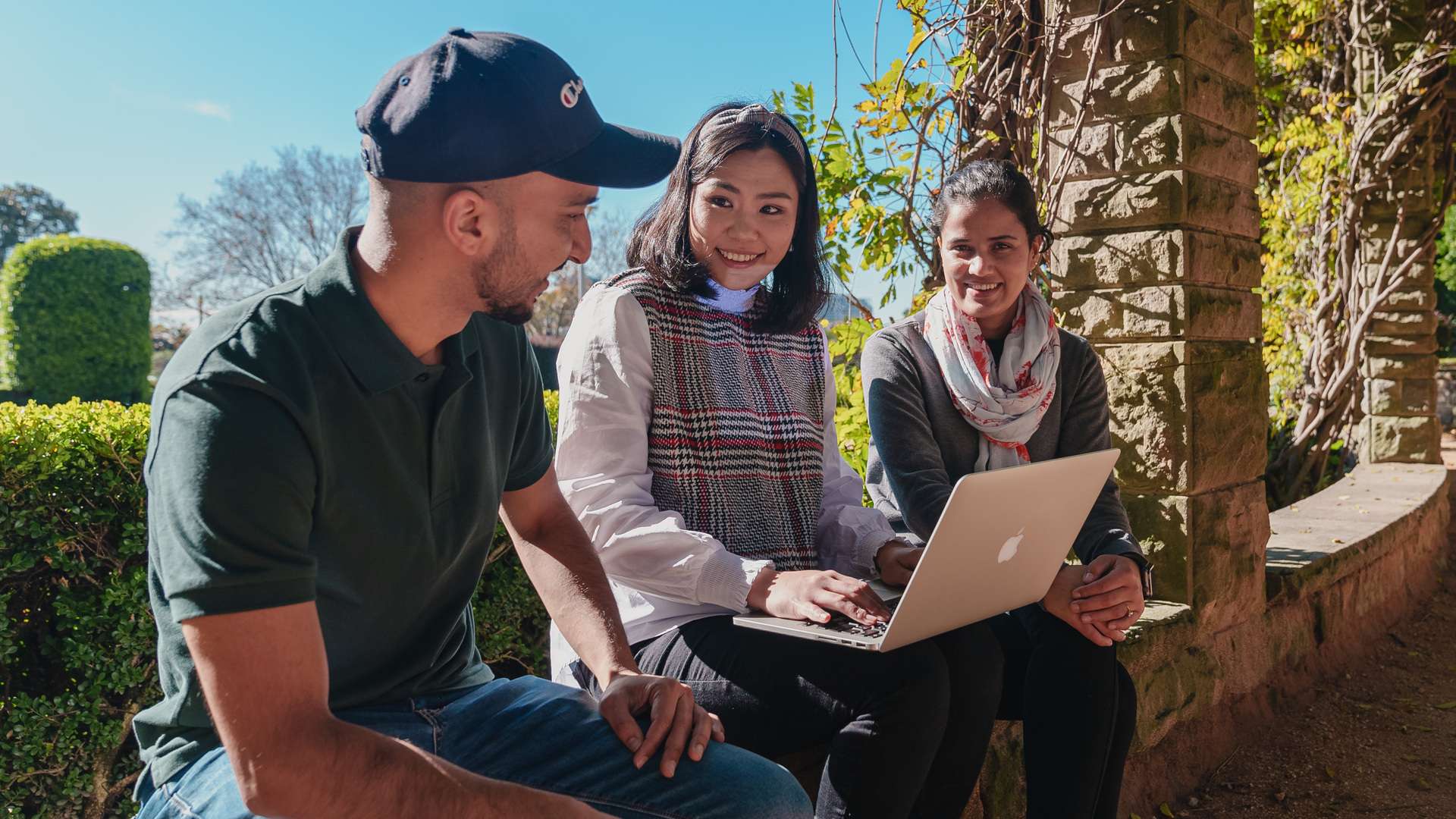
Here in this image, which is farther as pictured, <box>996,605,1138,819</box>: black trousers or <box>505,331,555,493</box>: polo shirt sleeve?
<box>996,605,1138,819</box>: black trousers

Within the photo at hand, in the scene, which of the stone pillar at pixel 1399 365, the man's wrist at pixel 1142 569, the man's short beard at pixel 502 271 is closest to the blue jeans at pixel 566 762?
the man's short beard at pixel 502 271

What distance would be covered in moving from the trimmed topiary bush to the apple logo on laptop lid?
61.2ft

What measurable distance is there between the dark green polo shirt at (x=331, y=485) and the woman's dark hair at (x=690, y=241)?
51 centimetres

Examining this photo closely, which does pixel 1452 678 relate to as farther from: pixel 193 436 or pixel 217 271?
pixel 217 271

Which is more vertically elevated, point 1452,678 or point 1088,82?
point 1088,82

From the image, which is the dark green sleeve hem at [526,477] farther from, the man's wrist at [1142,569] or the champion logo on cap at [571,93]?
the man's wrist at [1142,569]

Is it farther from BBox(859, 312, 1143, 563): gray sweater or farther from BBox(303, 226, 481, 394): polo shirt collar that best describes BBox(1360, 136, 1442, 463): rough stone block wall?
BBox(303, 226, 481, 394): polo shirt collar

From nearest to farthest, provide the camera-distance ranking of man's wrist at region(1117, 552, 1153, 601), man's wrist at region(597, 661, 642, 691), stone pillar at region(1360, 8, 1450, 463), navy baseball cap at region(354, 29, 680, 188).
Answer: navy baseball cap at region(354, 29, 680, 188), man's wrist at region(597, 661, 642, 691), man's wrist at region(1117, 552, 1153, 601), stone pillar at region(1360, 8, 1450, 463)

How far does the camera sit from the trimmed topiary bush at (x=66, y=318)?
55.0ft

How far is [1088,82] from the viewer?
2.69 metres

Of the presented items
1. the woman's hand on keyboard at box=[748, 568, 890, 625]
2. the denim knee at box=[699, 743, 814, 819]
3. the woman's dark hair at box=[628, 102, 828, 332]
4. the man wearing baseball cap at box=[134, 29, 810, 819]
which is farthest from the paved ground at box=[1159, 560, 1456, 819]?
the man wearing baseball cap at box=[134, 29, 810, 819]

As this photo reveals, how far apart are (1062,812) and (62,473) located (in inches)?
84.9

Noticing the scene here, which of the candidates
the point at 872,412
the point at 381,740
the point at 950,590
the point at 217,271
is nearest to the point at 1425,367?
the point at 872,412

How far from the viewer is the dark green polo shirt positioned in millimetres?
934
